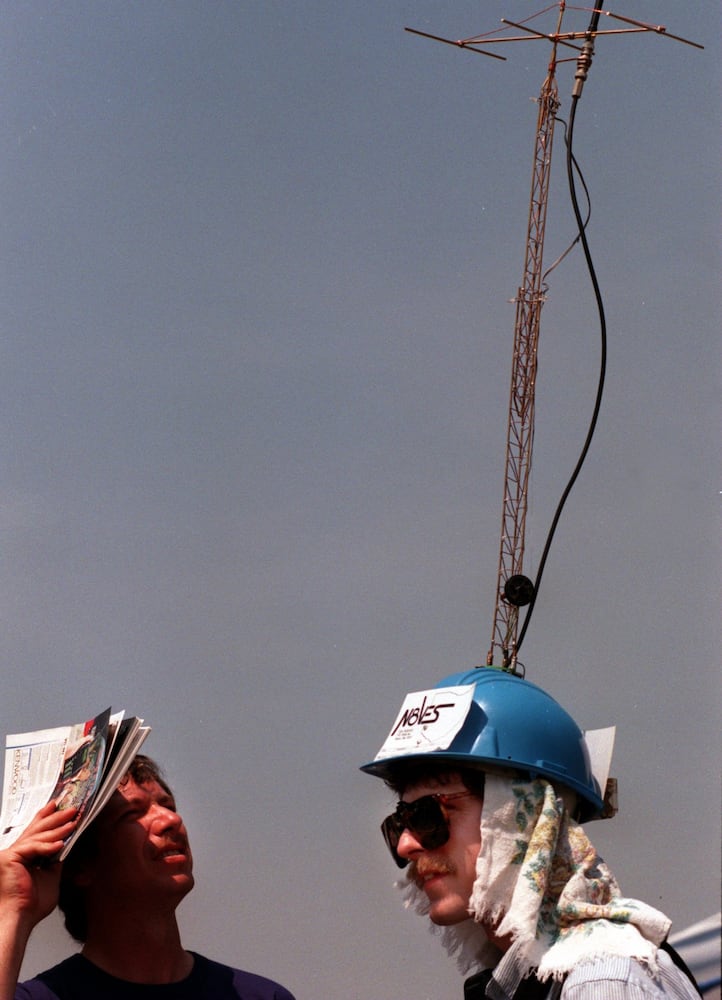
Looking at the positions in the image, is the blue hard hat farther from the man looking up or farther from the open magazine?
the man looking up

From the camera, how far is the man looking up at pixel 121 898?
5.59 metres

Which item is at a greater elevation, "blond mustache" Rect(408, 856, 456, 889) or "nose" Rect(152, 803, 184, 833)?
"blond mustache" Rect(408, 856, 456, 889)

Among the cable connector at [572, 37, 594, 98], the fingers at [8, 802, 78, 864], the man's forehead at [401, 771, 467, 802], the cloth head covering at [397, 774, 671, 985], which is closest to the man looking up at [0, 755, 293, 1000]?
the fingers at [8, 802, 78, 864]

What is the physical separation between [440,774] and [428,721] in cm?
19

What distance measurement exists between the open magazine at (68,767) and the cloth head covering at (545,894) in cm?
156

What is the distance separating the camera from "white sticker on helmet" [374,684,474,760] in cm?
496

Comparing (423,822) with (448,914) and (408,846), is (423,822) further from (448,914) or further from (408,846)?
(448,914)

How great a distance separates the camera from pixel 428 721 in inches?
199

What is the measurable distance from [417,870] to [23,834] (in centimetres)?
173

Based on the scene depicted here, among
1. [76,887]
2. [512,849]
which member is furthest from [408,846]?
[76,887]

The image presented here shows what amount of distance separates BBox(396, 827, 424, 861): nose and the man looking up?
1.37 metres

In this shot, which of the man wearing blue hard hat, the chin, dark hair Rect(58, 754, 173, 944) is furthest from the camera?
dark hair Rect(58, 754, 173, 944)

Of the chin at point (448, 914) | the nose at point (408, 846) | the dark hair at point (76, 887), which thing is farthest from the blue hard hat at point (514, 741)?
the dark hair at point (76, 887)

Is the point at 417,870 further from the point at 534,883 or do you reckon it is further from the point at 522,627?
the point at 522,627
